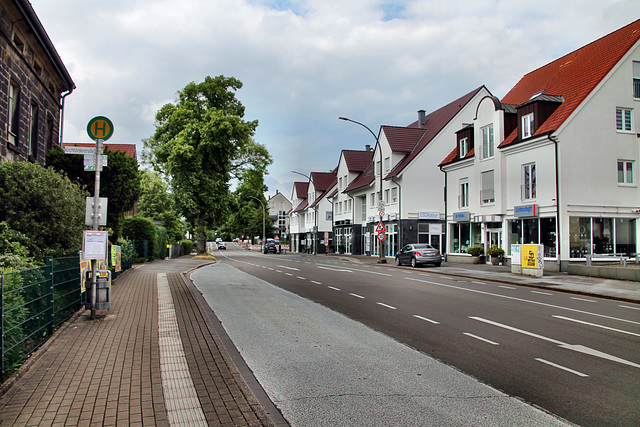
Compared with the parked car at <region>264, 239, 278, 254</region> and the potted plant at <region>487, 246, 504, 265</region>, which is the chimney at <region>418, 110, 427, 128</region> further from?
the parked car at <region>264, 239, 278, 254</region>

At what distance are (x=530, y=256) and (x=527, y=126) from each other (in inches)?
336

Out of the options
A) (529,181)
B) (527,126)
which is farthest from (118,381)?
(527,126)

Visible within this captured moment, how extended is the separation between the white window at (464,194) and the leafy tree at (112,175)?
2216 cm

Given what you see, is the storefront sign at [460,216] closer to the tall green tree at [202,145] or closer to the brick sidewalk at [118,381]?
the tall green tree at [202,145]

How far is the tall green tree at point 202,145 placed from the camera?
131 ft

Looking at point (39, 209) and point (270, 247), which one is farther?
point (270, 247)

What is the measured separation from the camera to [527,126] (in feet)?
87.7

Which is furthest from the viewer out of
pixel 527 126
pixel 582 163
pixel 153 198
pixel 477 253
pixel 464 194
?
pixel 153 198

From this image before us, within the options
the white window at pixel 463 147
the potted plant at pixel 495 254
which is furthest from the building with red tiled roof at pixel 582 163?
the white window at pixel 463 147

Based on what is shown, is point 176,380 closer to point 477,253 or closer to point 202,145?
point 477,253

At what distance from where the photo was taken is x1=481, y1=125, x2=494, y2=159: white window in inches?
1187

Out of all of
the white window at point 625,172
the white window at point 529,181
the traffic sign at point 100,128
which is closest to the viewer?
the traffic sign at point 100,128

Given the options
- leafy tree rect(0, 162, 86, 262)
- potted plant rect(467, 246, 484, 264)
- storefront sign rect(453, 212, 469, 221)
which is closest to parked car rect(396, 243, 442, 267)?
A: potted plant rect(467, 246, 484, 264)

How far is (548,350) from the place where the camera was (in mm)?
7371
